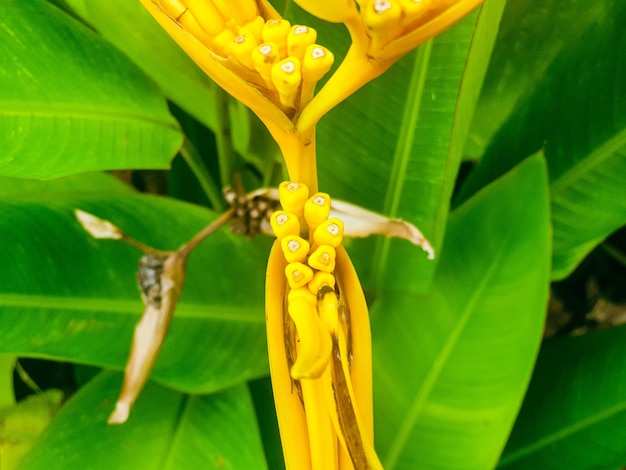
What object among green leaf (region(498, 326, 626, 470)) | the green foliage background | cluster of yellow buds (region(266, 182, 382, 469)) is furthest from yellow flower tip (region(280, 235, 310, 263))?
green leaf (region(498, 326, 626, 470))

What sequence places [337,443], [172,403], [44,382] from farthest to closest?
[44,382], [172,403], [337,443]

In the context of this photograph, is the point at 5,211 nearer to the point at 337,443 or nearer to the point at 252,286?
the point at 252,286

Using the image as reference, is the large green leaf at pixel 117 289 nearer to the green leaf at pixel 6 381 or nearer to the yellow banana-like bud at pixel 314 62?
the green leaf at pixel 6 381

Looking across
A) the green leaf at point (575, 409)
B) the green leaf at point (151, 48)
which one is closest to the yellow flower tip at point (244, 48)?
the green leaf at point (151, 48)

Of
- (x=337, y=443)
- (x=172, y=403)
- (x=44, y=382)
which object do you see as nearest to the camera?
(x=337, y=443)

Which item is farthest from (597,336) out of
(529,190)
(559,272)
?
(529,190)

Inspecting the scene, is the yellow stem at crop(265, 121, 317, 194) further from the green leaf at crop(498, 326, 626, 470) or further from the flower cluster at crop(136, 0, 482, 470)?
the green leaf at crop(498, 326, 626, 470)
